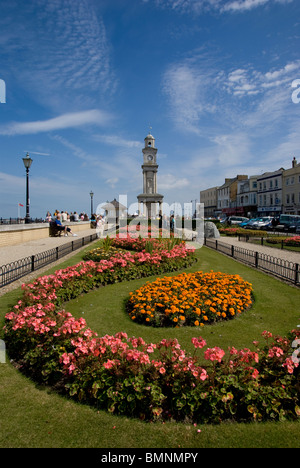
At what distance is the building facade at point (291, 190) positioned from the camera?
1781 inches

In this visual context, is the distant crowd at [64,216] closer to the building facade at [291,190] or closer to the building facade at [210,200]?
the building facade at [291,190]

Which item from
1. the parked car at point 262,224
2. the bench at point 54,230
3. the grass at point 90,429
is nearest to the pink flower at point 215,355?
the grass at point 90,429

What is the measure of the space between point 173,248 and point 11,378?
8.79 metres

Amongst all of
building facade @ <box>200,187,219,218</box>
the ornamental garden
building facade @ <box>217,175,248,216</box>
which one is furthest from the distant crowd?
building facade @ <box>200,187,219,218</box>

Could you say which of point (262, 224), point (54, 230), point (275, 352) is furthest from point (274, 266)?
point (262, 224)

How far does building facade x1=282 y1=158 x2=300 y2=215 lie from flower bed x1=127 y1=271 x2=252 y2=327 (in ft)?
146

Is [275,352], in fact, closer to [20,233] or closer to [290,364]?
[290,364]

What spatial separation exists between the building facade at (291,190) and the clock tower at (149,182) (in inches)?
863

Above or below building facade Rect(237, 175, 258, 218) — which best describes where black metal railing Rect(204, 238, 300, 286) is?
below

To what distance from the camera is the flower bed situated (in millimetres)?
5641

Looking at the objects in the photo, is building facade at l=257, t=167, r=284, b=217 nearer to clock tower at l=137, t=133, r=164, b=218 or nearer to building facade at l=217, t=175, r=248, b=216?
building facade at l=217, t=175, r=248, b=216
